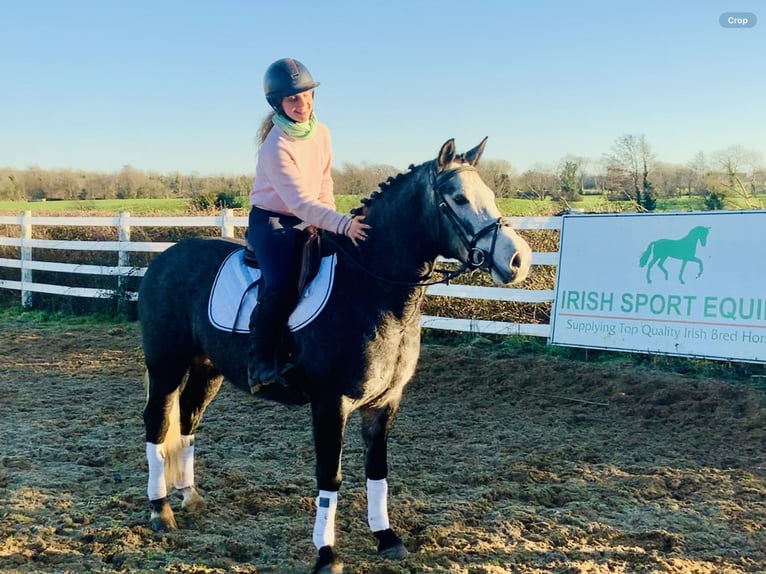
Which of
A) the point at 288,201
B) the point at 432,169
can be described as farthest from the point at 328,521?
the point at 432,169

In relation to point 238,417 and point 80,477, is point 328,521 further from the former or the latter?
point 238,417

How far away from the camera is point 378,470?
3.81m

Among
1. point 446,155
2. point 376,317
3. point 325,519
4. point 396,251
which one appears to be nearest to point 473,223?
point 446,155

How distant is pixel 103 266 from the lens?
1273cm

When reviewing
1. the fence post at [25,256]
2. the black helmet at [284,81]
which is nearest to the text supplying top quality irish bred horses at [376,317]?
the black helmet at [284,81]

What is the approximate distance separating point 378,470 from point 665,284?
5.08 m

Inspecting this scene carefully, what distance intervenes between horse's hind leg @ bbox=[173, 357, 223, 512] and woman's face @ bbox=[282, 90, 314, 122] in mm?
1798

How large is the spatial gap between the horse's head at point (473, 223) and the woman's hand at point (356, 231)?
0.42 metres

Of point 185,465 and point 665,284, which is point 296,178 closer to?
point 185,465

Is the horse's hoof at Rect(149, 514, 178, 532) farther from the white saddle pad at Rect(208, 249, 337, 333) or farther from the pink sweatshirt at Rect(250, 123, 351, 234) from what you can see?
the pink sweatshirt at Rect(250, 123, 351, 234)

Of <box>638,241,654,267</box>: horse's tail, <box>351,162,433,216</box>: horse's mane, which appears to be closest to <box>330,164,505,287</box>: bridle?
<box>351,162,433,216</box>: horse's mane

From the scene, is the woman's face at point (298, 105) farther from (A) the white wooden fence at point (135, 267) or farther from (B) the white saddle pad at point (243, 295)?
(A) the white wooden fence at point (135, 267)

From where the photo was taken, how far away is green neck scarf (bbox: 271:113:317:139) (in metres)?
3.50

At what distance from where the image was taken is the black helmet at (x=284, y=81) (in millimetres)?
3457
